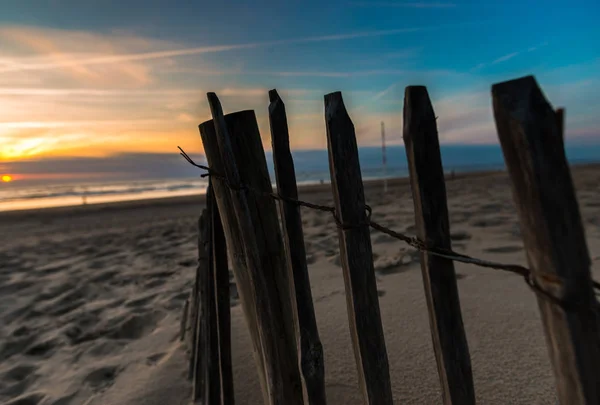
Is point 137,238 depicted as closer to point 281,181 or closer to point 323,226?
point 323,226

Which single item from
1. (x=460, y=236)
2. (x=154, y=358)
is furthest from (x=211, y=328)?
(x=460, y=236)

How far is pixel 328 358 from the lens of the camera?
9.28ft

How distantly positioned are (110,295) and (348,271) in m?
4.70

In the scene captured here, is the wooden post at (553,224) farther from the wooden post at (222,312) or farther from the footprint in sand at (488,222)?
the footprint in sand at (488,222)

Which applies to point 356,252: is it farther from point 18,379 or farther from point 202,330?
point 18,379

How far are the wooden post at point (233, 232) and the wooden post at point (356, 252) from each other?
69cm

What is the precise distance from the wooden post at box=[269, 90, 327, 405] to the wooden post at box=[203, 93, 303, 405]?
19 centimetres

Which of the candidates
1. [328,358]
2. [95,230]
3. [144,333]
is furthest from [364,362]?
[95,230]

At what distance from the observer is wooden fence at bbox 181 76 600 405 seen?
849 mm

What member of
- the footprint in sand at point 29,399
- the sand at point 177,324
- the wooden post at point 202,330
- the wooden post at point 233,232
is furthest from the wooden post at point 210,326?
the footprint in sand at point 29,399

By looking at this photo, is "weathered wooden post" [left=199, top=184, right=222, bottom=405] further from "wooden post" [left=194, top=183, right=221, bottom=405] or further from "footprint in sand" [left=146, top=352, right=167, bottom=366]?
"footprint in sand" [left=146, top=352, right=167, bottom=366]

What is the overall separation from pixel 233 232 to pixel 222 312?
25.1 inches

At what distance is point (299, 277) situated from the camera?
64.9 inches

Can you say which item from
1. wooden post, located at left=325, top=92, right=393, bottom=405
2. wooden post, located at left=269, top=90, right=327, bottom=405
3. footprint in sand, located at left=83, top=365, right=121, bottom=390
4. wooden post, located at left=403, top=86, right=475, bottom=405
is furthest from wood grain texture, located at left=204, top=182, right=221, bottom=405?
wooden post, located at left=403, top=86, right=475, bottom=405
